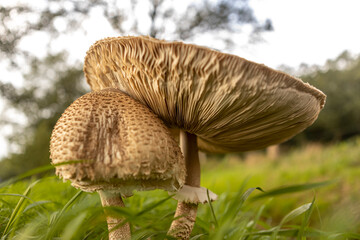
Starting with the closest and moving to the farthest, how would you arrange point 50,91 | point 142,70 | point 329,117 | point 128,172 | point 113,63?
point 128,172 < point 142,70 < point 113,63 < point 50,91 < point 329,117

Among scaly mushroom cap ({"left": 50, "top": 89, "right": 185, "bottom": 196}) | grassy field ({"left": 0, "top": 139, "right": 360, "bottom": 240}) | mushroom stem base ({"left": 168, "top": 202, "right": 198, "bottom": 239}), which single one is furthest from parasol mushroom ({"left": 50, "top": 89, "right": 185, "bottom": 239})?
mushroom stem base ({"left": 168, "top": 202, "right": 198, "bottom": 239})

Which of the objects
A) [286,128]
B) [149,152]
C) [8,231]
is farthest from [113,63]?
[286,128]

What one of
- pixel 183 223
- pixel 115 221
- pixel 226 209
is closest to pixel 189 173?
pixel 183 223

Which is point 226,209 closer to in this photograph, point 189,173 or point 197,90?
point 189,173

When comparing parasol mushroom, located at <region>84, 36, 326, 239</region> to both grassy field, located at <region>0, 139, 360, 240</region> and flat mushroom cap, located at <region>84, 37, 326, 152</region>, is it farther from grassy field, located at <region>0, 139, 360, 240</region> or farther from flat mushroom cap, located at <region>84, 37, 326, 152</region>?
grassy field, located at <region>0, 139, 360, 240</region>

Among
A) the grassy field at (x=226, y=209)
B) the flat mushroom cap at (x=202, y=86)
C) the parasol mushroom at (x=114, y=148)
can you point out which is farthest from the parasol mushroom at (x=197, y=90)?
the grassy field at (x=226, y=209)

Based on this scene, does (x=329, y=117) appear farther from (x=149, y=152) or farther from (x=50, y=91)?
(x=149, y=152)
